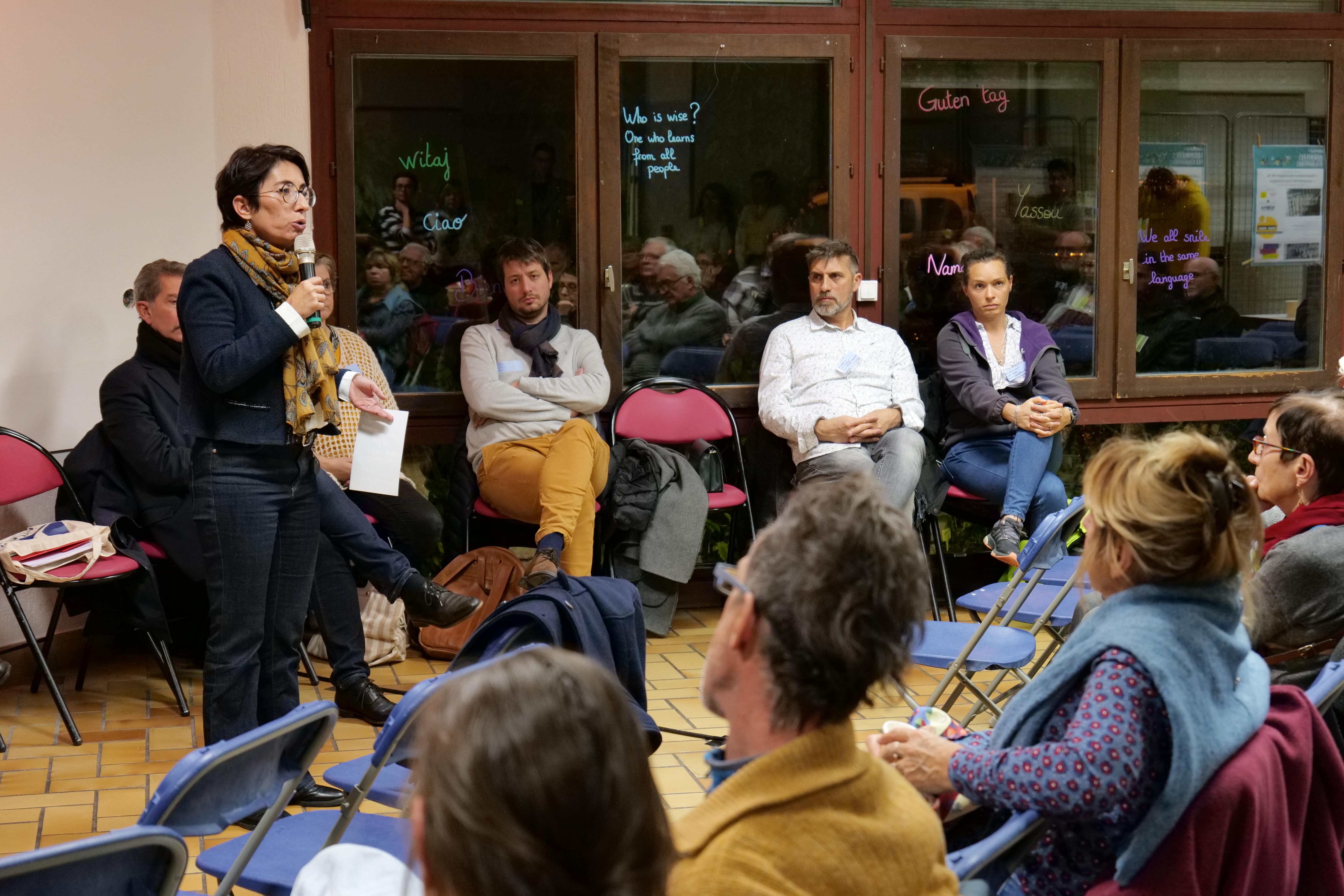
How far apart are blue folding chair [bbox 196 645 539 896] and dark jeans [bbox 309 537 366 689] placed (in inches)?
69.5

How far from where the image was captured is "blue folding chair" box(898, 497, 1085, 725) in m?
3.20

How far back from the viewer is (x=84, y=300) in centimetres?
475

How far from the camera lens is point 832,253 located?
5.25 m

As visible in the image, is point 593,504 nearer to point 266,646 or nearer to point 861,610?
point 266,646

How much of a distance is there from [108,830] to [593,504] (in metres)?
2.05

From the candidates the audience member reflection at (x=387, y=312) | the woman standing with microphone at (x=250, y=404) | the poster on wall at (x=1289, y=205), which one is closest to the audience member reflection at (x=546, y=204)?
the audience member reflection at (x=387, y=312)

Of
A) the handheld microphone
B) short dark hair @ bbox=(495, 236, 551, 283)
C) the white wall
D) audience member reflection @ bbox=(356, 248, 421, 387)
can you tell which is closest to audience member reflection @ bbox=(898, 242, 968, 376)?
short dark hair @ bbox=(495, 236, 551, 283)

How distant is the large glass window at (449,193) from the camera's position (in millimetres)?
5223

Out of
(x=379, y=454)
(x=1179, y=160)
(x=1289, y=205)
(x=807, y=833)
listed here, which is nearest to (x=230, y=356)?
(x=379, y=454)

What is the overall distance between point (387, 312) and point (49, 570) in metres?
1.79

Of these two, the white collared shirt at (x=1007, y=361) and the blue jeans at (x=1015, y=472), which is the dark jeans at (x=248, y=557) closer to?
the blue jeans at (x=1015, y=472)

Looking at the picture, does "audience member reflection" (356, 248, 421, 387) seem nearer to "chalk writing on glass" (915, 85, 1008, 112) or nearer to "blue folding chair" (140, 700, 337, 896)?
"chalk writing on glass" (915, 85, 1008, 112)

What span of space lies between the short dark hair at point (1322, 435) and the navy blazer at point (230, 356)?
6.91 feet

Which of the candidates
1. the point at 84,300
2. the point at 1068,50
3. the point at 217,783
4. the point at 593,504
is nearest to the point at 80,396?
the point at 84,300
